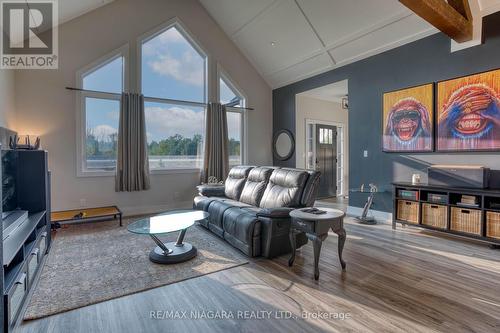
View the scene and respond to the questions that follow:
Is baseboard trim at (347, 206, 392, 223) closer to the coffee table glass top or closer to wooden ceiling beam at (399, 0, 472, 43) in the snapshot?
wooden ceiling beam at (399, 0, 472, 43)

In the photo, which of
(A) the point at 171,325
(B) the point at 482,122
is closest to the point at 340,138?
(B) the point at 482,122

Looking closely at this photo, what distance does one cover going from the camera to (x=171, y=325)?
179 cm

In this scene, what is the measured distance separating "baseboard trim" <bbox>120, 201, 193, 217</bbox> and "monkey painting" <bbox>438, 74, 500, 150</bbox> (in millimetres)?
4703

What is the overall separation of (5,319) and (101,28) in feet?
15.8

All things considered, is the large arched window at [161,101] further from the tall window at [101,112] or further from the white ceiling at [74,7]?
the white ceiling at [74,7]

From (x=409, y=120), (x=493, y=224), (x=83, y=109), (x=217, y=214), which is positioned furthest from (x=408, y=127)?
(x=83, y=109)

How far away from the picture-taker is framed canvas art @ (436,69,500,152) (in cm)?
331

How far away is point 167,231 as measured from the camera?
259 centimetres

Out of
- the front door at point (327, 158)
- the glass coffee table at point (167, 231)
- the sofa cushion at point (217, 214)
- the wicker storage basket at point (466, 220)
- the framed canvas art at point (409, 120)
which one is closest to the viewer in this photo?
the glass coffee table at point (167, 231)

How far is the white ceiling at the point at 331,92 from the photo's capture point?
5562 mm

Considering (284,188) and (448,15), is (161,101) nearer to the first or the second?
(284,188)

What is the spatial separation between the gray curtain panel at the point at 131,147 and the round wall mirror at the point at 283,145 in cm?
326

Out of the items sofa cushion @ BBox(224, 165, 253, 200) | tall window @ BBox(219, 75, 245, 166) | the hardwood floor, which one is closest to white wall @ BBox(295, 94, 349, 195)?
tall window @ BBox(219, 75, 245, 166)

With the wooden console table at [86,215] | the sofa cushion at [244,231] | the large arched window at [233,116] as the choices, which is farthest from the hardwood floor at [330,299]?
the large arched window at [233,116]
